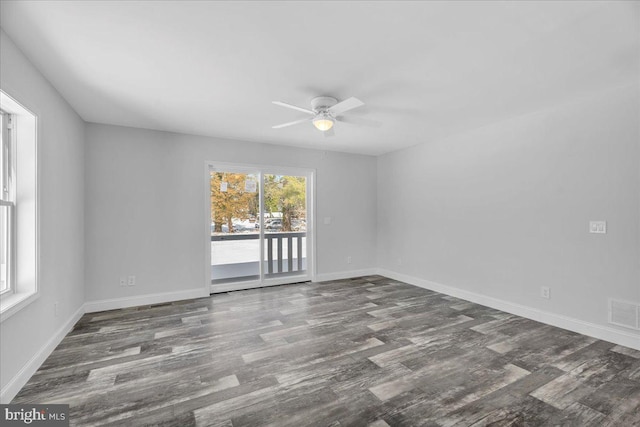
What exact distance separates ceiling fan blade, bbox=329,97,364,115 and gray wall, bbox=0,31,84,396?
239 cm

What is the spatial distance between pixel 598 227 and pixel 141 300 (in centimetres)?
553

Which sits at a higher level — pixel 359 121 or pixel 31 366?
pixel 359 121

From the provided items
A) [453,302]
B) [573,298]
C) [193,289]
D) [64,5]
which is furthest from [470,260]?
[64,5]

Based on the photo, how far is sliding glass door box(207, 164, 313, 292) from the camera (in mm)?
4852

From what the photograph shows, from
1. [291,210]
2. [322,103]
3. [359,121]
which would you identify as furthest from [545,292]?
[291,210]

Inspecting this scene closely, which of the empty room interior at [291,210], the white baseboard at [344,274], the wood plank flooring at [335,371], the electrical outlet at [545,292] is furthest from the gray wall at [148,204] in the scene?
the electrical outlet at [545,292]

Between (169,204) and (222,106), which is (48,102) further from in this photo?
(169,204)

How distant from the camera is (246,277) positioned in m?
5.23

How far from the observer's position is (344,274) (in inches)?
227

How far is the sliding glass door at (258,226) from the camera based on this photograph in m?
4.85

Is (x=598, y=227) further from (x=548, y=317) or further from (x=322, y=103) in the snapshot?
(x=322, y=103)

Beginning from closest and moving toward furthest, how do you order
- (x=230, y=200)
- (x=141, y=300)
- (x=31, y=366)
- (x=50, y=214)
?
1. (x=31, y=366)
2. (x=50, y=214)
3. (x=141, y=300)
4. (x=230, y=200)

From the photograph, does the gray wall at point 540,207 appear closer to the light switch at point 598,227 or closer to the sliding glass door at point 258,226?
the light switch at point 598,227

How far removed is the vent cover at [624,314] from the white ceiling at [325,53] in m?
2.09
